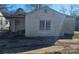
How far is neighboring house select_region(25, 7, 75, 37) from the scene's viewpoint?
393cm

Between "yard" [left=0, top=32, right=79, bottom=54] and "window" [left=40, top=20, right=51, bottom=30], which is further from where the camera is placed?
"yard" [left=0, top=32, right=79, bottom=54]

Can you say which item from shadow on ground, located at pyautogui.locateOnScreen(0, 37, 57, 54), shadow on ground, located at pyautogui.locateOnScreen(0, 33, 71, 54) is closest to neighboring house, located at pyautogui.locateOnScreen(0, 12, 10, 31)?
shadow on ground, located at pyautogui.locateOnScreen(0, 33, 71, 54)

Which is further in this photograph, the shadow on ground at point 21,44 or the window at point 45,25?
the shadow on ground at point 21,44

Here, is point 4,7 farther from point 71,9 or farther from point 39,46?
point 71,9

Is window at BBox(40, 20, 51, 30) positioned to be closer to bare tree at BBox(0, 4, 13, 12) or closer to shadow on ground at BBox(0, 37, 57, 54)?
shadow on ground at BBox(0, 37, 57, 54)

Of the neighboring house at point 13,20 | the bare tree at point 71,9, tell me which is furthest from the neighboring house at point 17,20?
the bare tree at point 71,9

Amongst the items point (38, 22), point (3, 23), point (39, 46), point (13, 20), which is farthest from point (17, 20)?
point (39, 46)

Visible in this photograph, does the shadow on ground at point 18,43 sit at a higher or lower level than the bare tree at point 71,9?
lower

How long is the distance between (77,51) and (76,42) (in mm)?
175

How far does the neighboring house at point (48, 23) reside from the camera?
12.9 feet

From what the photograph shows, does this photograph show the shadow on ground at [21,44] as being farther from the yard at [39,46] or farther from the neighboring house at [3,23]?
the neighboring house at [3,23]

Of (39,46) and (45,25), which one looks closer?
(45,25)

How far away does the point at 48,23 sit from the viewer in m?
3.92

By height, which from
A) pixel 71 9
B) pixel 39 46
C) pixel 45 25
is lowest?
pixel 39 46
